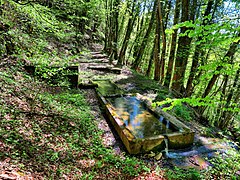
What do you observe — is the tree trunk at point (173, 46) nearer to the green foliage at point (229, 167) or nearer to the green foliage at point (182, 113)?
the green foliage at point (182, 113)

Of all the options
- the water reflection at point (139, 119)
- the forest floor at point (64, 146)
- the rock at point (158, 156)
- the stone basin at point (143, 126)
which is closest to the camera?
the forest floor at point (64, 146)

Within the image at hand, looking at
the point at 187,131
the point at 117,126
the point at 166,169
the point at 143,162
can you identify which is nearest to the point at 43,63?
the point at 117,126

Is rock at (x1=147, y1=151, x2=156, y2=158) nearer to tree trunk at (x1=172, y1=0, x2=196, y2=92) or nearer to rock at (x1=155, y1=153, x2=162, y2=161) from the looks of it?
rock at (x1=155, y1=153, x2=162, y2=161)

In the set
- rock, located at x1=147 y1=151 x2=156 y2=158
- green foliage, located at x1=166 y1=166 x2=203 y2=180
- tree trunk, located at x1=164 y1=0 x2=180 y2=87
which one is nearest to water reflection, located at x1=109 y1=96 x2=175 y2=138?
rock, located at x1=147 y1=151 x2=156 y2=158

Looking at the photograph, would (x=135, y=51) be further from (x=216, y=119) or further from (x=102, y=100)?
(x=102, y=100)

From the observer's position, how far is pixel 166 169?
3875 mm

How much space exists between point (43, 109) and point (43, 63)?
132cm

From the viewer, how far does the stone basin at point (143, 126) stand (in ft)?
14.3

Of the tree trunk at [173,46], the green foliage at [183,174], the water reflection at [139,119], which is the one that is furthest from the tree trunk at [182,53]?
the green foliage at [183,174]

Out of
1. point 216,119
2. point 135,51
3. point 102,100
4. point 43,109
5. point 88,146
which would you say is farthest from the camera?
point 135,51

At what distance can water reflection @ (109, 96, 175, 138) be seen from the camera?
5.27 meters

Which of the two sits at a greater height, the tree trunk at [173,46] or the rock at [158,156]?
the tree trunk at [173,46]

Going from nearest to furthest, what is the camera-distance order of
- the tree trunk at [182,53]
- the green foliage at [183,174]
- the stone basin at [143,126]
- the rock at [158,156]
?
1. the green foliage at [183,174]
2. the rock at [158,156]
3. the stone basin at [143,126]
4. the tree trunk at [182,53]

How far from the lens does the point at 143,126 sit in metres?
5.56
